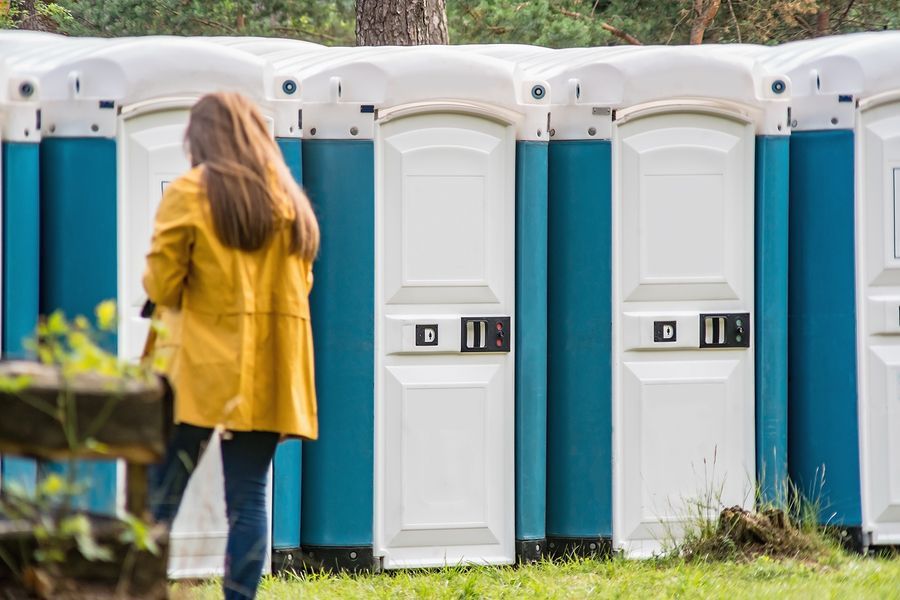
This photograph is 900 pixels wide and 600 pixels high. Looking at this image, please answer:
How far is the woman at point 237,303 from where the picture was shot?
3.54 metres

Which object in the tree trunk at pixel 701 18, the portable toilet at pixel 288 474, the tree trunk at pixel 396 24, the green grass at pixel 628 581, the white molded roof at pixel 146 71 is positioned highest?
the tree trunk at pixel 701 18

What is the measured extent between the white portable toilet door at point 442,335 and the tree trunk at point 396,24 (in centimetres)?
444

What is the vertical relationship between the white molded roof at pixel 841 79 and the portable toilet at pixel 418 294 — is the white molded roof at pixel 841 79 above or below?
above

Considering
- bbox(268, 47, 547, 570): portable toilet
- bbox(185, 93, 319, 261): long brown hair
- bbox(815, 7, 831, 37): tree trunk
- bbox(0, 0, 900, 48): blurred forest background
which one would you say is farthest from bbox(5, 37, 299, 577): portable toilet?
bbox(815, 7, 831, 37): tree trunk

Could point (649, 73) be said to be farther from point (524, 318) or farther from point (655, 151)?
point (524, 318)

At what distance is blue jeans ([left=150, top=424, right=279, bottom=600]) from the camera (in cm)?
362

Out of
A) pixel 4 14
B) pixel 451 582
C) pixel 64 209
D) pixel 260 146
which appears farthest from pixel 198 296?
pixel 4 14

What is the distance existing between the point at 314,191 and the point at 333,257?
27 cm

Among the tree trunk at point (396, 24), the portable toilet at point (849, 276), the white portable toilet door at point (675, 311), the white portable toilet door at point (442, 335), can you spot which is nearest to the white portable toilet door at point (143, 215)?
the white portable toilet door at point (442, 335)

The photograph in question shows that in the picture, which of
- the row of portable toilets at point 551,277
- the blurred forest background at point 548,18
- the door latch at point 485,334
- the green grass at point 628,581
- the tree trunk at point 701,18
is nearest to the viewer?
the green grass at point 628,581

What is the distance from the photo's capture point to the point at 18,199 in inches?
183

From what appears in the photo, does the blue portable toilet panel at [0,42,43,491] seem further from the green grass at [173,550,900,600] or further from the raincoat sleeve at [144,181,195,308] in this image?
the raincoat sleeve at [144,181,195,308]

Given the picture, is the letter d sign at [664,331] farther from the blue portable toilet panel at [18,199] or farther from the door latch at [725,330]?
the blue portable toilet panel at [18,199]

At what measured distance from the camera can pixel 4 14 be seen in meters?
11.6
